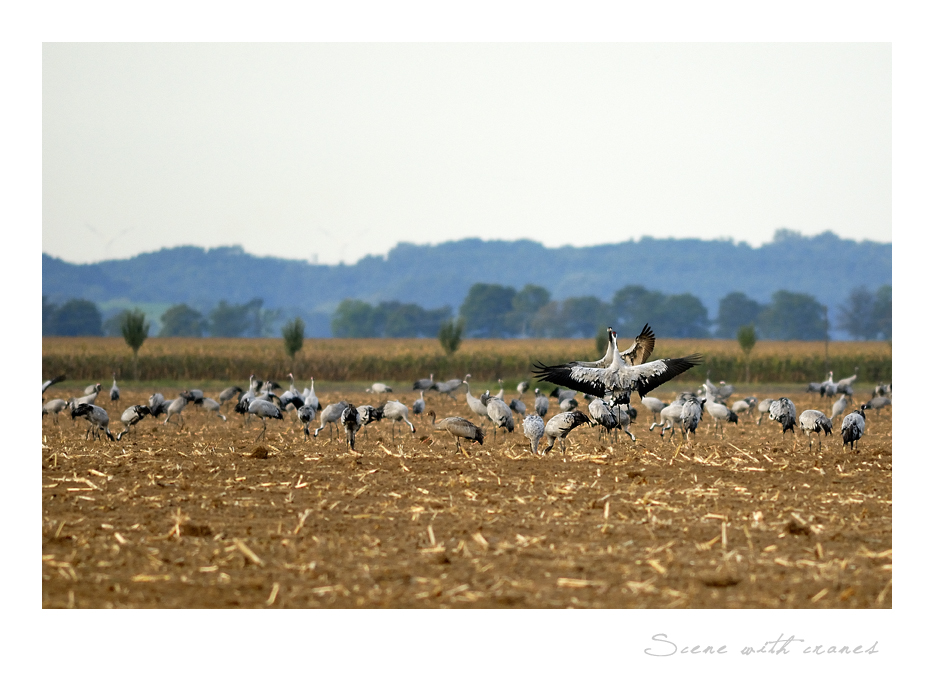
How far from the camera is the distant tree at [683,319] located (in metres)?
134

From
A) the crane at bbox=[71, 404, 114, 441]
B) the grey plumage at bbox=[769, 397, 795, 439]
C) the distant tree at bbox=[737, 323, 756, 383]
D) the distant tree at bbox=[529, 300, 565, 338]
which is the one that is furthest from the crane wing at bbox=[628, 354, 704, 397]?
the distant tree at bbox=[529, 300, 565, 338]

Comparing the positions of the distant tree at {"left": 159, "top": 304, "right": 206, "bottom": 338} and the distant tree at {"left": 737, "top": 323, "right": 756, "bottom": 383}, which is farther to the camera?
the distant tree at {"left": 159, "top": 304, "right": 206, "bottom": 338}

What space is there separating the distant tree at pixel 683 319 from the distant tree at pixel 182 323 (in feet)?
191

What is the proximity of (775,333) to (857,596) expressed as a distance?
12242 cm

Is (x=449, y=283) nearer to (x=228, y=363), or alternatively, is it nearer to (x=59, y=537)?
(x=228, y=363)

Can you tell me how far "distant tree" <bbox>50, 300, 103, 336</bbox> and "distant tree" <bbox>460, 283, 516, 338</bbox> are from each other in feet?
251

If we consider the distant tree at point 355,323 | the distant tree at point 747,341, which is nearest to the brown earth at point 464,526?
the distant tree at point 747,341

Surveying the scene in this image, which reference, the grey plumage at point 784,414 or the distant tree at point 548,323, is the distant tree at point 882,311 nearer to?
the distant tree at point 548,323

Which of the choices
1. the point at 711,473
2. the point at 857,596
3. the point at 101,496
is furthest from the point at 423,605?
the point at 711,473

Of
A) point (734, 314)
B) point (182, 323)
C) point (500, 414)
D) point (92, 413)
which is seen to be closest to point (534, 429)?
point (500, 414)

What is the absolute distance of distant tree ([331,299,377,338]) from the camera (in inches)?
5428

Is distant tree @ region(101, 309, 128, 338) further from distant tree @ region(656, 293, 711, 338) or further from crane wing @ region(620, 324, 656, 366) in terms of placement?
distant tree @ region(656, 293, 711, 338)

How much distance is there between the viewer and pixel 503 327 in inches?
5595

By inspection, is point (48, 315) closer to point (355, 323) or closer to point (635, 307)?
point (355, 323)
